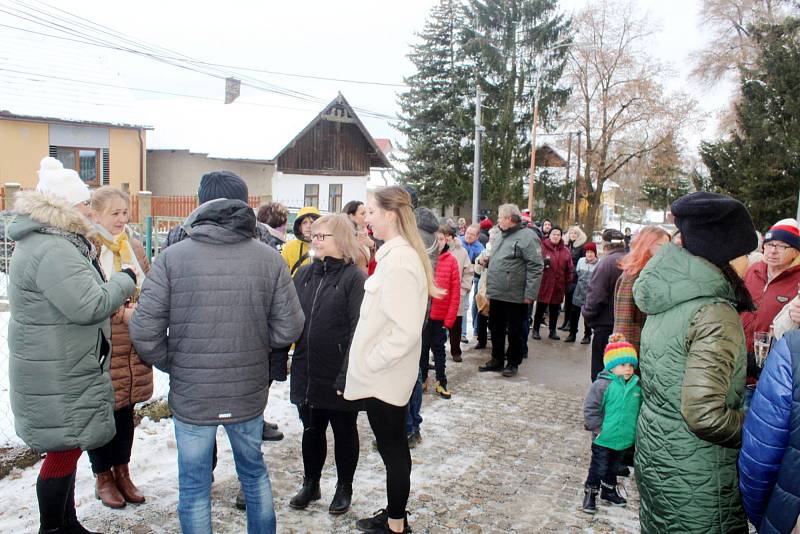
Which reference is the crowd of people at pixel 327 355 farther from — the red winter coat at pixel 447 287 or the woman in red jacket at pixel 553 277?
the woman in red jacket at pixel 553 277

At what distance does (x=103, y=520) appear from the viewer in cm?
371

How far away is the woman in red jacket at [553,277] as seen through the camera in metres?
9.73

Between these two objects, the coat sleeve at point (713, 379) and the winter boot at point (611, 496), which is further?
the winter boot at point (611, 496)

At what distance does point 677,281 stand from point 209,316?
6.61 feet

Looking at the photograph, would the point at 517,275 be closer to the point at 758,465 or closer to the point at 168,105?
the point at 758,465

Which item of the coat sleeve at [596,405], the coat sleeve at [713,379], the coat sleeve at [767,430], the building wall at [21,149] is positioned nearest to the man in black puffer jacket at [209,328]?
the coat sleeve at [713,379]

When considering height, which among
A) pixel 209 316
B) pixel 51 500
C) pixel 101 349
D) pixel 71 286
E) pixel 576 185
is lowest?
pixel 51 500

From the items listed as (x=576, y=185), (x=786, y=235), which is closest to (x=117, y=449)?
(x=786, y=235)

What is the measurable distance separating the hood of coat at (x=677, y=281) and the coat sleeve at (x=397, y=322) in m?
1.10

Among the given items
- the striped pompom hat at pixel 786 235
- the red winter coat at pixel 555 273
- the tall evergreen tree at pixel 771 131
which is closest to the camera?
the striped pompom hat at pixel 786 235

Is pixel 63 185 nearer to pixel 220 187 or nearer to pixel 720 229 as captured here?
pixel 220 187

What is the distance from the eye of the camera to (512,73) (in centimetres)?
3516

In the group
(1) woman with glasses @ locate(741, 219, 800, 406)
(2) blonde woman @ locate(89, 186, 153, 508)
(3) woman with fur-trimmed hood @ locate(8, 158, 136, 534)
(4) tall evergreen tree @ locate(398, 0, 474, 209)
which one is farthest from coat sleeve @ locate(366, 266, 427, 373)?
(4) tall evergreen tree @ locate(398, 0, 474, 209)

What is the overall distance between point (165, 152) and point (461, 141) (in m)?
15.4
